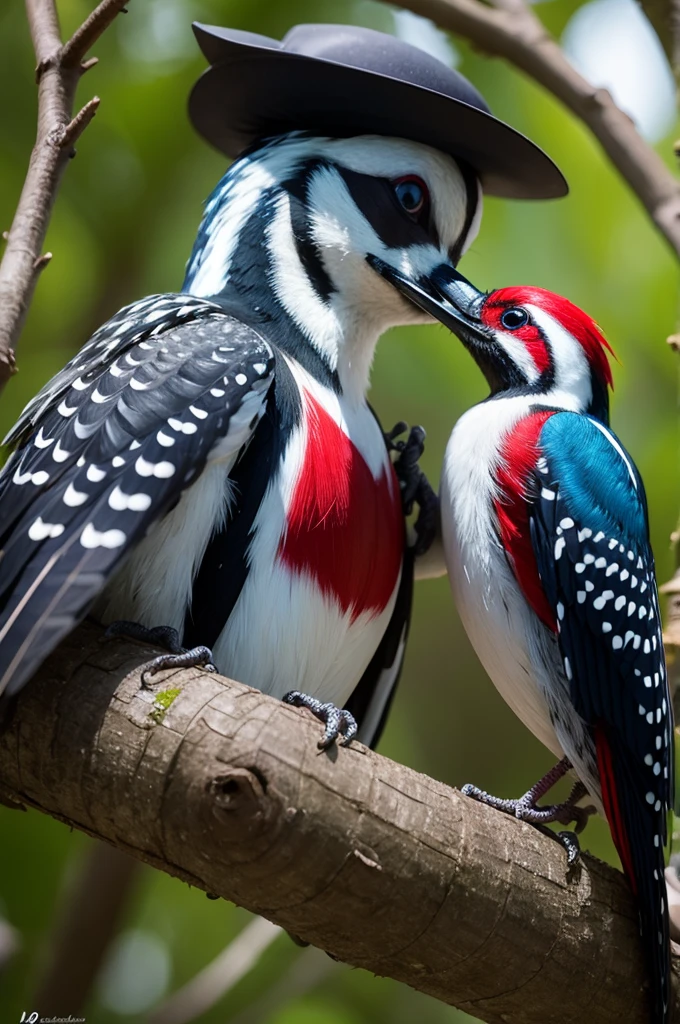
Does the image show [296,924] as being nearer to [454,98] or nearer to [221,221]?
[221,221]

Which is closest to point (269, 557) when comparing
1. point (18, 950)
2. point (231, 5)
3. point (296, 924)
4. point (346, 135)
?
point (296, 924)

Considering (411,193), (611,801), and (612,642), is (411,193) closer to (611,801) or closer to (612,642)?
(612,642)

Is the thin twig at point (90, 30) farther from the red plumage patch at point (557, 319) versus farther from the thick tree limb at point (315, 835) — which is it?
the thick tree limb at point (315, 835)

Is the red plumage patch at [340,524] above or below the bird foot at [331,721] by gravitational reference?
above

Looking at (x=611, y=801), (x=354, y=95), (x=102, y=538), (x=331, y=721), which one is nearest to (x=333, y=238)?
(x=354, y=95)

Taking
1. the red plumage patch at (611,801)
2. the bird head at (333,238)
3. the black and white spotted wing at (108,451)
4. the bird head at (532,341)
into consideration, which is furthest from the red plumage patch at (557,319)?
the red plumage patch at (611,801)

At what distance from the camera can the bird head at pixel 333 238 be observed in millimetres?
1753

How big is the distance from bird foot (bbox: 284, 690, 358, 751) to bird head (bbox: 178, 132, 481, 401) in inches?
23.2

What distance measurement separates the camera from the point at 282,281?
5.74ft

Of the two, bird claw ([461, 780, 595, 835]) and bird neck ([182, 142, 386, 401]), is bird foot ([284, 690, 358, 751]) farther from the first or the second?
bird neck ([182, 142, 386, 401])

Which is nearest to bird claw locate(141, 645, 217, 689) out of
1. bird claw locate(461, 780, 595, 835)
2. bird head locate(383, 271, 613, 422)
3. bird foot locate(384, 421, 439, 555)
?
bird claw locate(461, 780, 595, 835)

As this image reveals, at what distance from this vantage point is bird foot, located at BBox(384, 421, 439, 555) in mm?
1866

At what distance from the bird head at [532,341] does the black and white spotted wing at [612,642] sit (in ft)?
0.52

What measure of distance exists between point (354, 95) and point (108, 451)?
0.74 meters
